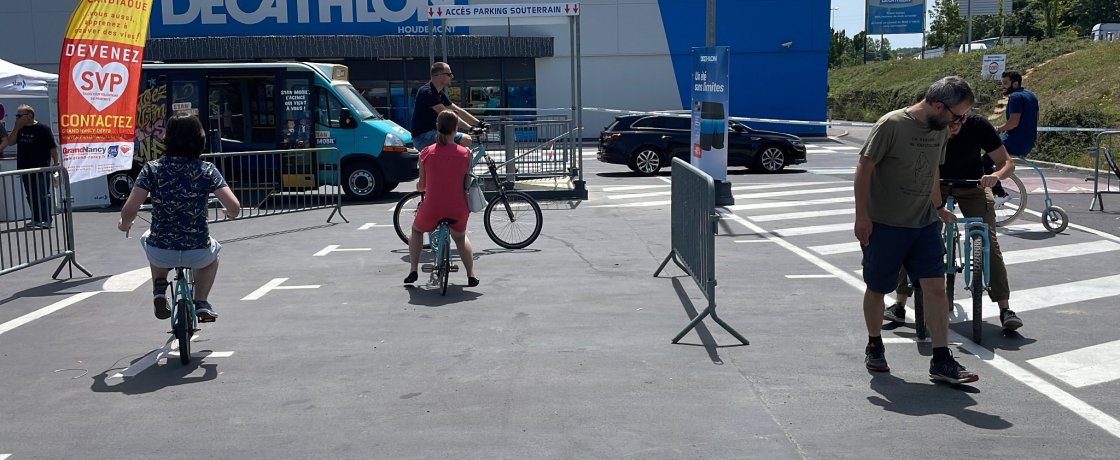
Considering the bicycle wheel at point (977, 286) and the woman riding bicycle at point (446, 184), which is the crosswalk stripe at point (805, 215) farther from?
the bicycle wheel at point (977, 286)

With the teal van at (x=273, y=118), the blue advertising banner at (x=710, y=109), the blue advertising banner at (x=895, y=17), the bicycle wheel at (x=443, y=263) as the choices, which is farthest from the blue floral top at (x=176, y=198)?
the blue advertising banner at (x=895, y=17)

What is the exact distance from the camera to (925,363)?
6621mm

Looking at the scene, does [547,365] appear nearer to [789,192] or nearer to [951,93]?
[951,93]

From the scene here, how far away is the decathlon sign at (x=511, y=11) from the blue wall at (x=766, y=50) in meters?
20.4

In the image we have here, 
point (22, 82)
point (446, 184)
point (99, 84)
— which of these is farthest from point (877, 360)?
point (22, 82)

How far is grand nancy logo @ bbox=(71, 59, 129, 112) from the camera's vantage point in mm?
10250

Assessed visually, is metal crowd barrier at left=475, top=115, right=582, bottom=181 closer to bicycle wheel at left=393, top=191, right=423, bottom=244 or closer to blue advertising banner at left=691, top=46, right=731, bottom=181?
blue advertising banner at left=691, top=46, right=731, bottom=181

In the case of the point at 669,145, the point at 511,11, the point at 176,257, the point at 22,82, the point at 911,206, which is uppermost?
Answer: the point at 511,11

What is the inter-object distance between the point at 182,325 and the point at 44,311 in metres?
2.71

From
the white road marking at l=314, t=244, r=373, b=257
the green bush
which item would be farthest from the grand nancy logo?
the green bush

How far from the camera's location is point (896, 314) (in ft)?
25.3

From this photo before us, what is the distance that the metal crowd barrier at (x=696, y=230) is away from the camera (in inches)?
279

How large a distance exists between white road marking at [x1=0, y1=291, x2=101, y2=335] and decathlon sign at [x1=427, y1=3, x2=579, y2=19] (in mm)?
8757

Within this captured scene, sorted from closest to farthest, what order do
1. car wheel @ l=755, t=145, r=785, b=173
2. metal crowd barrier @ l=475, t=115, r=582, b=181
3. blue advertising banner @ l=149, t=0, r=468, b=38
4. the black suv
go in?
1. metal crowd barrier @ l=475, t=115, r=582, b=181
2. the black suv
3. car wheel @ l=755, t=145, r=785, b=173
4. blue advertising banner @ l=149, t=0, r=468, b=38
